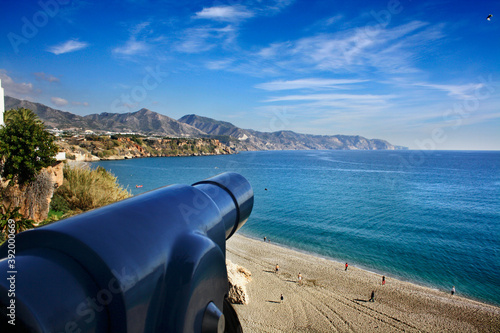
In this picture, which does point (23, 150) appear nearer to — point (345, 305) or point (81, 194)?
point (81, 194)

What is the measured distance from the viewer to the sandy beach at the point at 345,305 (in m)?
14.4

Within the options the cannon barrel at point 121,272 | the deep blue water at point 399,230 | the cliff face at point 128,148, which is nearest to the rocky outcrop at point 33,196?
the cannon barrel at point 121,272

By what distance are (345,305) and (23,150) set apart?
18.5 metres

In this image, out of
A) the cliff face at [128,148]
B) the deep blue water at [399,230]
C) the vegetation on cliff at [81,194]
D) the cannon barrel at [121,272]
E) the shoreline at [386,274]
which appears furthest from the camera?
the cliff face at [128,148]

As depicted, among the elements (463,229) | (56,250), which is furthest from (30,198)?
(463,229)

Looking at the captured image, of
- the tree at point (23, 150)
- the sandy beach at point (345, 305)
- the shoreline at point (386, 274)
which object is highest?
the tree at point (23, 150)

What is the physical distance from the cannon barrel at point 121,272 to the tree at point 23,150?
52.0ft

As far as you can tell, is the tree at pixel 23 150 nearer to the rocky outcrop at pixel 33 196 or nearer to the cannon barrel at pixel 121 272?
the rocky outcrop at pixel 33 196

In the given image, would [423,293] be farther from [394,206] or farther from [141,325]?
[394,206]

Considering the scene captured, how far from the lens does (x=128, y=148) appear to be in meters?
131

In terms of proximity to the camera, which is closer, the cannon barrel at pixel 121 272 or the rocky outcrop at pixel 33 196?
the cannon barrel at pixel 121 272

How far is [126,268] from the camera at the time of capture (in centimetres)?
155

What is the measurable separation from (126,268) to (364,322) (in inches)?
647

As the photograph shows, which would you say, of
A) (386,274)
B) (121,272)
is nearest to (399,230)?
(386,274)
